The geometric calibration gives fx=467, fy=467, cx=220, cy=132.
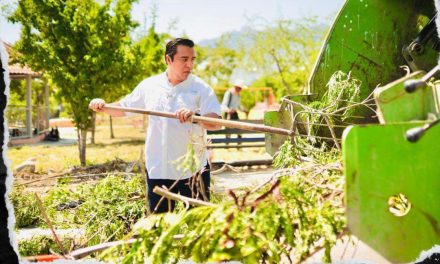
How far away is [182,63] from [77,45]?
31.5 feet

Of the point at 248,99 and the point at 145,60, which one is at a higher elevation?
the point at 145,60

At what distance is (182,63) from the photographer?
3.60 metres

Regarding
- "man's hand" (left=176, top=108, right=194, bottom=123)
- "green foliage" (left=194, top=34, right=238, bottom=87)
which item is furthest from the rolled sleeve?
"green foliage" (left=194, top=34, right=238, bottom=87)

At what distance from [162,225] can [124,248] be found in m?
0.18

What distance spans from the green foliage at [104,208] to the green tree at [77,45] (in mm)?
8138

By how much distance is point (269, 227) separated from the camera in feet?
5.19

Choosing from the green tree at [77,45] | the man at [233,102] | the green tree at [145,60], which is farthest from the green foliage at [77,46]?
the man at [233,102]

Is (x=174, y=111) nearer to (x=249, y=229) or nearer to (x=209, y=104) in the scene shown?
(x=209, y=104)

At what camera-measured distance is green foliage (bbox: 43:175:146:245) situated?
3.58 meters

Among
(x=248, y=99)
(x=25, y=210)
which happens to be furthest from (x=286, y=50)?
(x=25, y=210)

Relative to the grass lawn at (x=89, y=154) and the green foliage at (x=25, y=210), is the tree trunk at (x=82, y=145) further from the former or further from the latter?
the green foliage at (x=25, y=210)

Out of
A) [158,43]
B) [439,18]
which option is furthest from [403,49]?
[158,43]

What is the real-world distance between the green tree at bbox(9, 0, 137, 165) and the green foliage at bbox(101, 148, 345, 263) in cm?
1106

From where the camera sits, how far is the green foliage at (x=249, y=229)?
5.15 ft
